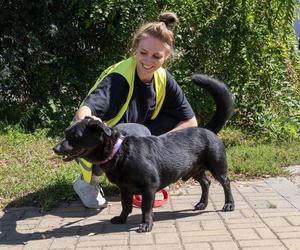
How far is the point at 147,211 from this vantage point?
3547 mm

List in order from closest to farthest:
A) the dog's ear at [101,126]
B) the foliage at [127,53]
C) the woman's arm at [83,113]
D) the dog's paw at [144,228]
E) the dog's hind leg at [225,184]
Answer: the dog's ear at [101,126] < the dog's paw at [144,228] < the woman's arm at [83,113] < the dog's hind leg at [225,184] < the foliage at [127,53]

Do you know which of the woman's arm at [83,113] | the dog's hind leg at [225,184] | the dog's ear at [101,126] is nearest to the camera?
the dog's ear at [101,126]

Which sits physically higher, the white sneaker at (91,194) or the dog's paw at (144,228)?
the dog's paw at (144,228)

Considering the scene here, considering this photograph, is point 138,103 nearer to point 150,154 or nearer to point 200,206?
point 150,154

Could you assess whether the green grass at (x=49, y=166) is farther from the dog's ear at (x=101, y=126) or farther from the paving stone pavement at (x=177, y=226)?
the dog's ear at (x=101, y=126)

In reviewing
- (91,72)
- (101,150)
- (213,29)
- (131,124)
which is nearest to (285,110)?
(213,29)

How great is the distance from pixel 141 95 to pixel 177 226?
1.32 meters

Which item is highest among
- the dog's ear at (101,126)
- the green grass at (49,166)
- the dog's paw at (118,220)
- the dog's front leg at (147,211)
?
the dog's ear at (101,126)

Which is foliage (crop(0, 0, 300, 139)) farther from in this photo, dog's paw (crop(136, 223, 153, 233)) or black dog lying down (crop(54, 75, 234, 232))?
dog's paw (crop(136, 223, 153, 233))

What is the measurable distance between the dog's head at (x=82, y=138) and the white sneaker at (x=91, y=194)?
0.90 metres

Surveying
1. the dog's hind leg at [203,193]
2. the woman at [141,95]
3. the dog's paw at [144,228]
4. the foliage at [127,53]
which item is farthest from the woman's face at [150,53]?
the foliage at [127,53]

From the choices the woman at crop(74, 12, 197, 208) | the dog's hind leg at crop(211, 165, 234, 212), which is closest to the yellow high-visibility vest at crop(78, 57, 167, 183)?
the woman at crop(74, 12, 197, 208)

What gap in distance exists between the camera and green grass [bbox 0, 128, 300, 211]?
4.48 m

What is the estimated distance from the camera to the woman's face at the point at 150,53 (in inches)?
156
